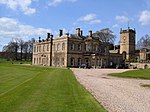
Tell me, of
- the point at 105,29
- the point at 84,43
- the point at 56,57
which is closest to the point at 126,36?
the point at 105,29

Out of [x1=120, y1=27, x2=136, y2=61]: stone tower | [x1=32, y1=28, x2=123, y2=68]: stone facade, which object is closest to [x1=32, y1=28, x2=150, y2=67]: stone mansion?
[x1=32, y1=28, x2=123, y2=68]: stone facade

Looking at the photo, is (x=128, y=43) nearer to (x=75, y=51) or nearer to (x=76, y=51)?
(x=76, y=51)

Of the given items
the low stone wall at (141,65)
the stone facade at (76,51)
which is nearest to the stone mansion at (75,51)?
the stone facade at (76,51)

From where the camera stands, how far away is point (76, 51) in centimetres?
7812

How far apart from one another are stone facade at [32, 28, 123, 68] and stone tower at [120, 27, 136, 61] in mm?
13801

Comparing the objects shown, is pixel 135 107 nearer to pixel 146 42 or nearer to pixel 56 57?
pixel 56 57

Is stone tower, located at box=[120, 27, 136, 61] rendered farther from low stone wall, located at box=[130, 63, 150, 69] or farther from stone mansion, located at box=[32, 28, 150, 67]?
low stone wall, located at box=[130, 63, 150, 69]

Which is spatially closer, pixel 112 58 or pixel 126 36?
pixel 112 58

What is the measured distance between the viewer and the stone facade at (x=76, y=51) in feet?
252

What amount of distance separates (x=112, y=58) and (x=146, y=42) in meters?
45.4

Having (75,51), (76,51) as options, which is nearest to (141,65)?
(76,51)

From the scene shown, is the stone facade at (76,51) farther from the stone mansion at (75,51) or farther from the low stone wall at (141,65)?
the low stone wall at (141,65)

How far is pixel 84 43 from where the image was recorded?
3150 inches

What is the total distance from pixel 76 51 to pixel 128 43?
28398mm
